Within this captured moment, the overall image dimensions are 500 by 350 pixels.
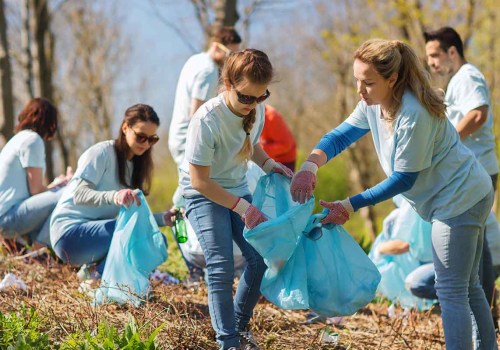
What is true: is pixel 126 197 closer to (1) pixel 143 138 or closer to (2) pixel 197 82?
(1) pixel 143 138

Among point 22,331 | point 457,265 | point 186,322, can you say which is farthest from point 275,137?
point 22,331

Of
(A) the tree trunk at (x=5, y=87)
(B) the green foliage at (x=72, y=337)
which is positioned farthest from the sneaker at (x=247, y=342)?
(A) the tree trunk at (x=5, y=87)

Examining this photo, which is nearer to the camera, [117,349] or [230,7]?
[117,349]

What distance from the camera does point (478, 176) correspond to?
3.09m

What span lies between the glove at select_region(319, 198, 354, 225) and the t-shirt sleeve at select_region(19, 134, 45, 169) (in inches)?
100.0

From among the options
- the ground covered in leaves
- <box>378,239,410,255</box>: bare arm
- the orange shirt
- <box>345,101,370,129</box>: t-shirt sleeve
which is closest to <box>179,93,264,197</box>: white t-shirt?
<box>345,101,370,129</box>: t-shirt sleeve

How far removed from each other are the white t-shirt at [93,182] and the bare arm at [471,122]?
207 centimetres

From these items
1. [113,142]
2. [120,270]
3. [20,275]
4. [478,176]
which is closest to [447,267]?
[478,176]

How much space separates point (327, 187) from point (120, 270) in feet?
42.1

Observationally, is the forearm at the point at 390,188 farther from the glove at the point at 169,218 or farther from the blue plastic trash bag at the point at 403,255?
the blue plastic trash bag at the point at 403,255

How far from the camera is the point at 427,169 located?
304cm

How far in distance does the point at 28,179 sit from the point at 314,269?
2623mm

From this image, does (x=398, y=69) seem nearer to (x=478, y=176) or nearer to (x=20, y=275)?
(x=478, y=176)

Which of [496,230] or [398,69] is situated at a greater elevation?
[398,69]
